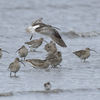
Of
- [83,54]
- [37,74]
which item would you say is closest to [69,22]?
[83,54]

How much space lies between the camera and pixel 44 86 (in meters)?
8.51

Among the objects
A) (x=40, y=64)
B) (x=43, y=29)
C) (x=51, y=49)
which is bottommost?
(x=40, y=64)

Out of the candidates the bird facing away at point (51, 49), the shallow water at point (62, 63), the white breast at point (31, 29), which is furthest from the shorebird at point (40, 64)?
the bird facing away at point (51, 49)

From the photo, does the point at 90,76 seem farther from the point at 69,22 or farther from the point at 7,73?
the point at 69,22

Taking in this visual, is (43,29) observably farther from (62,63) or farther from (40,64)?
(62,63)

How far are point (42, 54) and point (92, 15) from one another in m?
12.0

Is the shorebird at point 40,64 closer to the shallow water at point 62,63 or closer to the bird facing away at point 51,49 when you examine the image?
the shallow water at point 62,63

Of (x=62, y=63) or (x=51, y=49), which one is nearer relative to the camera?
(x=62, y=63)

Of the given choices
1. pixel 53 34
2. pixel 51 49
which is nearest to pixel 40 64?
pixel 53 34

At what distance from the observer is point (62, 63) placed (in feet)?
38.5

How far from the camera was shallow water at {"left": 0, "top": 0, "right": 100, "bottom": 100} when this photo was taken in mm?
8570

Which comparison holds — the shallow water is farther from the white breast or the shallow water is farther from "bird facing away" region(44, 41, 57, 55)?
the white breast

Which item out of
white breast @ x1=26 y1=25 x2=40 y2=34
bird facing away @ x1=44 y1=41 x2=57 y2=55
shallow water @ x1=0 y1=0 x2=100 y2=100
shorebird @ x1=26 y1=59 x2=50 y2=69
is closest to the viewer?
shallow water @ x1=0 y1=0 x2=100 y2=100

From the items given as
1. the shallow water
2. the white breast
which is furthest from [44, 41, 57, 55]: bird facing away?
the white breast
